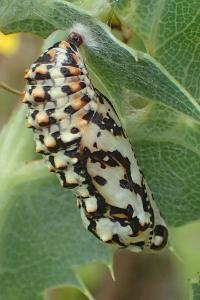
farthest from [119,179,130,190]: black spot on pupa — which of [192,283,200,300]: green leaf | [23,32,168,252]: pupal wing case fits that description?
[192,283,200,300]: green leaf

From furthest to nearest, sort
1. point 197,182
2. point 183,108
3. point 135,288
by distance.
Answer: point 135,288
point 197,182
point 183,108

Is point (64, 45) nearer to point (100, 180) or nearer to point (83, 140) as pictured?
point (83, 140)

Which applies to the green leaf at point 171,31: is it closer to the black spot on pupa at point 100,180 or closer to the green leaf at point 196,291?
the black spot on pupa at point 100,180

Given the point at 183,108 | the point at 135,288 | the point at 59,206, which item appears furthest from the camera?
the point at 135,288

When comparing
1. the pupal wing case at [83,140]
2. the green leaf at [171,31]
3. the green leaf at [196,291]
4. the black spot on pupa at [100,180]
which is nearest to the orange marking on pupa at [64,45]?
the pupal wing case at [83,140]

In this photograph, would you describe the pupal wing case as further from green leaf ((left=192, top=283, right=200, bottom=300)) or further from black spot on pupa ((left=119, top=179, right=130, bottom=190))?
green leaf ((left=192, top=283, right=200, bottom=300))

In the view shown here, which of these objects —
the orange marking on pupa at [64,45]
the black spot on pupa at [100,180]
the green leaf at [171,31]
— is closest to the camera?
the green leaf at [171,31]

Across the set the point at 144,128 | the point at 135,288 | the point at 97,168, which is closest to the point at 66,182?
the point at 97,168

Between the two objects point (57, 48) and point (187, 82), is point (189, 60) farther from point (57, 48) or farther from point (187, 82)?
point (57, 48)
